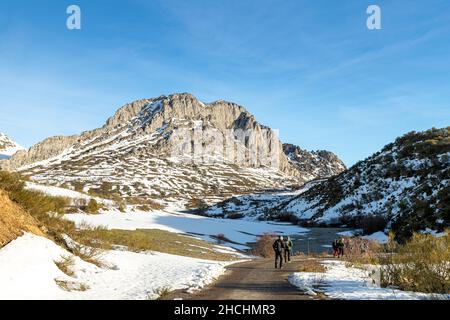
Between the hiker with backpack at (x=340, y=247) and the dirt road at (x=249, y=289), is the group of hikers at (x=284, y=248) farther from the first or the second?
the dirt road at (x=249, y=289)

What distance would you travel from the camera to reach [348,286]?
1547 cm

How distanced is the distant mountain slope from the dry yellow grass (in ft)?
112

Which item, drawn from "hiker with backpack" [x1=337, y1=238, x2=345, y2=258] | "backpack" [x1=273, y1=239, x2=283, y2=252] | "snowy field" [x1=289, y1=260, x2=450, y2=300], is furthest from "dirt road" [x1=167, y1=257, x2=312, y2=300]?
"hiker with backpack" [x1=337, y1=238, x2=345, y2=258]

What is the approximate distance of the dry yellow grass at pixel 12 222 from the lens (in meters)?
14.0

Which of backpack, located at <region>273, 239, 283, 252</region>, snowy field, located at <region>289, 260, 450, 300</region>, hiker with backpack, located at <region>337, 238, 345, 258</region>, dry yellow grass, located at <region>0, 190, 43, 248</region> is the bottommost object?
hiker with backpack, located at <region>337, 238, 345, 258</region>

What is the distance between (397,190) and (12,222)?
54163mm

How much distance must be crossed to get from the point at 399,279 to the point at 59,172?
18780 cm

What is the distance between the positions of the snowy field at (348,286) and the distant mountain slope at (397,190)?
22.3 m

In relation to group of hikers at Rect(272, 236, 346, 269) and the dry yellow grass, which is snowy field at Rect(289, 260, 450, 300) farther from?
the dry yellow grass

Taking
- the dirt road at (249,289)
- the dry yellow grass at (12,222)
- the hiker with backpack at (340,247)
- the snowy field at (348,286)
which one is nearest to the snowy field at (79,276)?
the dry yellow grass at (12,222)

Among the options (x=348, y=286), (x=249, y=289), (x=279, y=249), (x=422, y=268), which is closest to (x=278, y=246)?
(x=279, y=249)

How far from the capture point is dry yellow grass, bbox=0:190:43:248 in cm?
1404

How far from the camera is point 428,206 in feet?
136

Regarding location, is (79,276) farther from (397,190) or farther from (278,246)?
(397,190)
